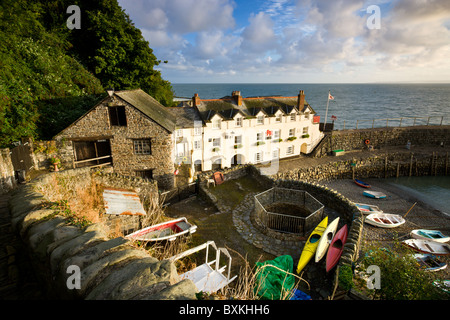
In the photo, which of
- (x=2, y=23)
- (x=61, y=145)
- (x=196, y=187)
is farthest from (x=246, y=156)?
(x=2, y=23)

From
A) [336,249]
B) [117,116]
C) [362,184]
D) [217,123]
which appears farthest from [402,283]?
[362,184]

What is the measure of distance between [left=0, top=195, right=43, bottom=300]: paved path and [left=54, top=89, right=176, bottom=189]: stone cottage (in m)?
16.4

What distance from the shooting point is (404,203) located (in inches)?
1185

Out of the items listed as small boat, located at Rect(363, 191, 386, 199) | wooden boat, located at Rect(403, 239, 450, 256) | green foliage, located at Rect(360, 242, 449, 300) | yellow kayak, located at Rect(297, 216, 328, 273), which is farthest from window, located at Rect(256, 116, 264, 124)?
green foliage, located at Rect(360, 242, 449, 300)

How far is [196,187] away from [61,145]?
12478mm

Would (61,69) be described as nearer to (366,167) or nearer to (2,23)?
(2,23)

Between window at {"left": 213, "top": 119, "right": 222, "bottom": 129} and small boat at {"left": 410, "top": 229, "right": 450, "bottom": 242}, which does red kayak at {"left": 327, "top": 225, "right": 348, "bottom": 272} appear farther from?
window at {"left": 213, "top": 119, "right": 222, "bottom": 129}

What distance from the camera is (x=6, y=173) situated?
507 inches

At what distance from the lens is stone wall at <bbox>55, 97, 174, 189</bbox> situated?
801 inches

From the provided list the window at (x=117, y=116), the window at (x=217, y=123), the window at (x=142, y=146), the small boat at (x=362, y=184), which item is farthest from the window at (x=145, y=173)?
the small boat at (x=362, y=184)

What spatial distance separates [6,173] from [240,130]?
2689 centimetres

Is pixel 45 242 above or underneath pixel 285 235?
above

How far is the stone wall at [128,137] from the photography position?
66.7 ft
